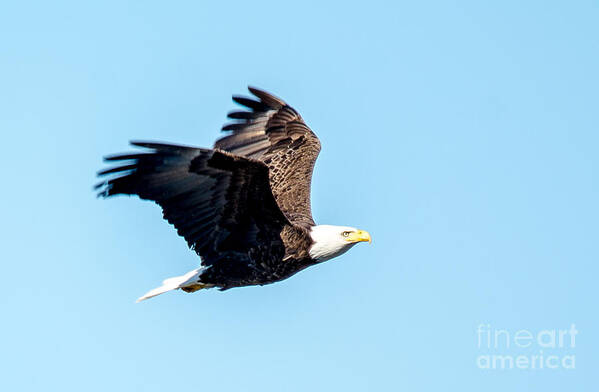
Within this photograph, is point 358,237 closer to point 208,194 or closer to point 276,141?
point 208,194

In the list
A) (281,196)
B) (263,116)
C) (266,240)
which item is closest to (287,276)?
(266,240)

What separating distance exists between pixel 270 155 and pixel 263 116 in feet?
1.72

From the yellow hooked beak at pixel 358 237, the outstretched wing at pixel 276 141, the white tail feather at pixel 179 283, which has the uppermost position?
the outstretched wing at pixel 276 141

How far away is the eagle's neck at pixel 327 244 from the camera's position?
11.7 m

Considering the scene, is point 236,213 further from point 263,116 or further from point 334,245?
point 263,116

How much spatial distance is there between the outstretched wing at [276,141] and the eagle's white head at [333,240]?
1.31m

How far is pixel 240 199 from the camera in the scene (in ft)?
36.4

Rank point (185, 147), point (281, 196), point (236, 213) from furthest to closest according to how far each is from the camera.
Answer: point (281, 196) → point (236, 213) → point (185, 147)

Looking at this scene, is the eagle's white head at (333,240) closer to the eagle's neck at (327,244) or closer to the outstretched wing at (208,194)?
the eagle's neck at (327,244)

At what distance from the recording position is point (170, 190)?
35.4 ft

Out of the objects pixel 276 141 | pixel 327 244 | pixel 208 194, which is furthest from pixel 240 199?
pixel 276 141

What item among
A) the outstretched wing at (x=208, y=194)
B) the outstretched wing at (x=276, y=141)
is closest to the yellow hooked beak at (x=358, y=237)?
the outstretched wing at (x=208, y=194)

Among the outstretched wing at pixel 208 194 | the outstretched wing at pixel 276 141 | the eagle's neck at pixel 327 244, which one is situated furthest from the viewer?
the outstretched wing at pixel 276 141

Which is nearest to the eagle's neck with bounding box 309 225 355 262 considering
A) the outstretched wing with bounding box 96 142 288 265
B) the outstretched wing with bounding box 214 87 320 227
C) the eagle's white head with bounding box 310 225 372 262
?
the eagle's white head with bounding box 310 225 372 262
